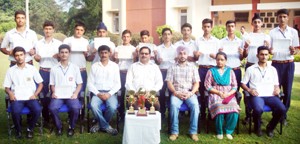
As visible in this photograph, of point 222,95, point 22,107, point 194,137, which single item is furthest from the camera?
point 222,95

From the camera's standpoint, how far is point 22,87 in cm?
595

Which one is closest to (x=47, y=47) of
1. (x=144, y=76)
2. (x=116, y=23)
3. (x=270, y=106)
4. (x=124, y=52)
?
(x=124, y=52)

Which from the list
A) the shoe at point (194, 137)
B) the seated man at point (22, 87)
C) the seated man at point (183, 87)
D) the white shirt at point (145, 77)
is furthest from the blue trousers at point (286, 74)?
the seated man at point (22, 87)

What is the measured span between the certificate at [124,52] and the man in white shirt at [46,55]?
1152 mm

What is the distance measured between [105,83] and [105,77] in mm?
112

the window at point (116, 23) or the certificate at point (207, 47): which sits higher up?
the window at point (116, 23)

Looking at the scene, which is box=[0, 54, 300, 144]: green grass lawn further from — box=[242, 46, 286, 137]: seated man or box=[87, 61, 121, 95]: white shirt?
box=[87, 61, 121, 95]: white shirt

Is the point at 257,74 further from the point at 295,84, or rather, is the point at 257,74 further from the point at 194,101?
the point at 295,84

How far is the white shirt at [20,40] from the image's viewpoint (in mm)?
6262

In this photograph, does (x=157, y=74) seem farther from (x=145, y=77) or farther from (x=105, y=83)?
(x=105, y=83)

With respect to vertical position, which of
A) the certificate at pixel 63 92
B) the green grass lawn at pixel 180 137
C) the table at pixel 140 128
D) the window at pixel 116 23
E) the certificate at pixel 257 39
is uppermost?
the window at pixel 116 23

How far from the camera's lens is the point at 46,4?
152ft

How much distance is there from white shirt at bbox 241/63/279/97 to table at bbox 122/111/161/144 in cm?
209

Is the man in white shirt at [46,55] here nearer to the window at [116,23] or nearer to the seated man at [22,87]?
the seated man at [22,87]
